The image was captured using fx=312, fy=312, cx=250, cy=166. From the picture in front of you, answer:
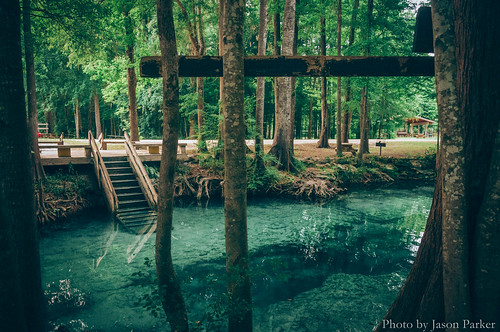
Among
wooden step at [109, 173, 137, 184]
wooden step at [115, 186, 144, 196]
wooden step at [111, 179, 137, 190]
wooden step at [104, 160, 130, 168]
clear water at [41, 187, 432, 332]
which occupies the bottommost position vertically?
clear water at [41, 187, 432, 332]

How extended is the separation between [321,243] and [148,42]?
60.5 feet

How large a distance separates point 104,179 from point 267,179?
23.0 feet

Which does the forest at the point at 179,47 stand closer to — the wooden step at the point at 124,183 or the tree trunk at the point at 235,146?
the wooden step at the point at 124,183

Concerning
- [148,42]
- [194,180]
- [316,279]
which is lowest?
[316,279]

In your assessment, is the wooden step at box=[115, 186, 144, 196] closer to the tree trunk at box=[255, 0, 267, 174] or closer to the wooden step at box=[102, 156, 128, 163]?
the wooden step at box=[102, 156, 128, 163]

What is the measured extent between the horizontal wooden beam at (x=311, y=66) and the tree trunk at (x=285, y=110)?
33.2ft

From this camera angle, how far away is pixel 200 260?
26.5ft

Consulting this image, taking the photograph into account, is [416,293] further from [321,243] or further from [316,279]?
[321,243]

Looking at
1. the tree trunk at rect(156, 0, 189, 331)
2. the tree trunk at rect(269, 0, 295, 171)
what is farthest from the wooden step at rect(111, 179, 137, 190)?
the tree trunk at rect(156, 0, 189, 331)

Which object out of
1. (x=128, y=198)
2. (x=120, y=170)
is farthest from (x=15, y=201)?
(x=120, y=170)

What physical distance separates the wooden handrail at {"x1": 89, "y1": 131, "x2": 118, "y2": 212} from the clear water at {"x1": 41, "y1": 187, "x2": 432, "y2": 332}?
2.03ft

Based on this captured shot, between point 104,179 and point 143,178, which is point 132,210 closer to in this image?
point 143,178

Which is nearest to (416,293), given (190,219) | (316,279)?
(316,279)

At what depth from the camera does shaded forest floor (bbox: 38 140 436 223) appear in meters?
12.1
